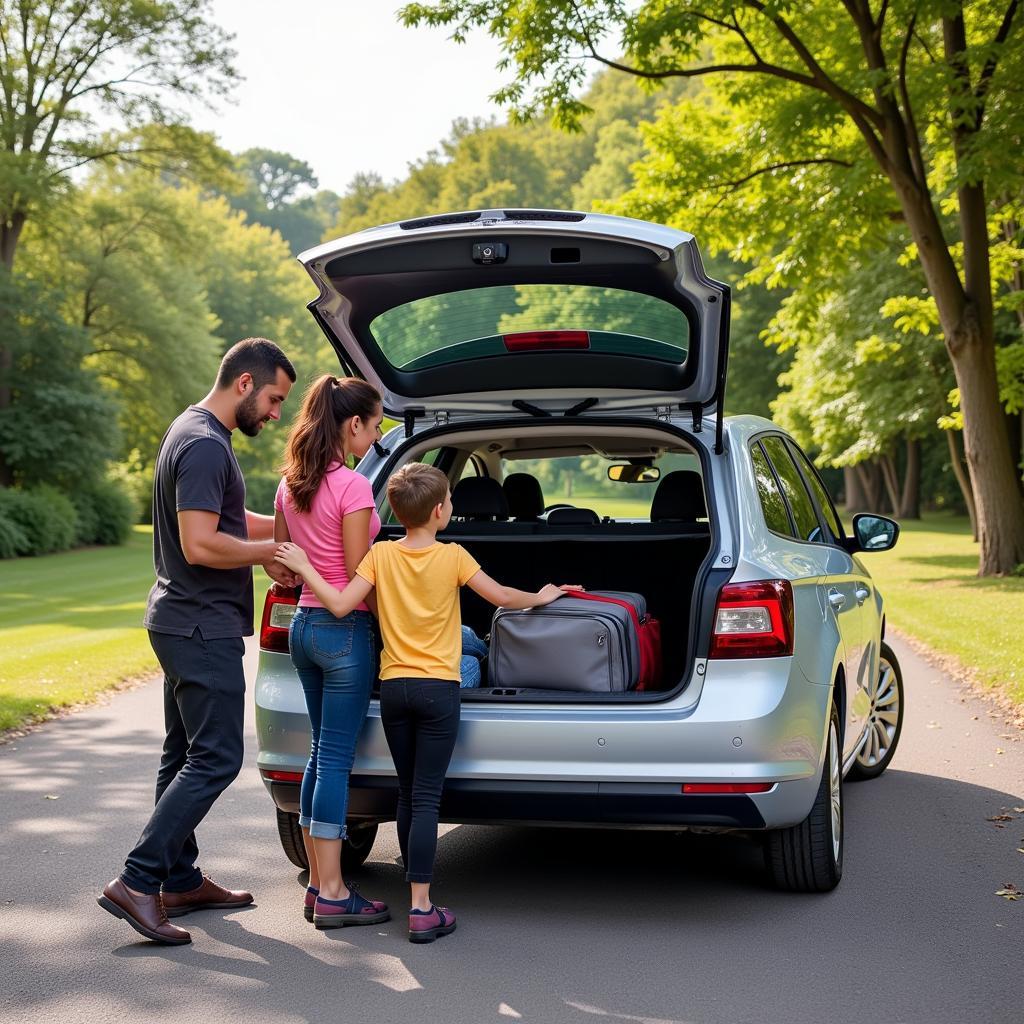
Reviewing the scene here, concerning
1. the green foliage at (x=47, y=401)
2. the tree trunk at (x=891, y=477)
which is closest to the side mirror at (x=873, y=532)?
the green foliage at (x=47, y=401)

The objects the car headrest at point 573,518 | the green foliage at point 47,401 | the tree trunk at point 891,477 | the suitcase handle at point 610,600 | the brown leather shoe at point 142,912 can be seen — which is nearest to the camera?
the brown leather shoe at point 142,912

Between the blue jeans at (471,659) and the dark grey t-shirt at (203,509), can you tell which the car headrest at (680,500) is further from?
the dark grey t-shirt at (203,509)

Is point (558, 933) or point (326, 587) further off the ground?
point (326, 587)

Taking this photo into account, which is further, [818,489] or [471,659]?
[818,489]

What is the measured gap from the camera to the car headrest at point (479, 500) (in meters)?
6.98

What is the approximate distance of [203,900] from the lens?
17.9 feet

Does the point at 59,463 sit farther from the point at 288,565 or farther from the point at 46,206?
the point at 288,565

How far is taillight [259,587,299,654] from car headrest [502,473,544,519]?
2.61m

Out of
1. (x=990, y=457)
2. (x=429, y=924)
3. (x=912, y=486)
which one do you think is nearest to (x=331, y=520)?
(x=429, y=924)

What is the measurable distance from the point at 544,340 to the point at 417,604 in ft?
5.16

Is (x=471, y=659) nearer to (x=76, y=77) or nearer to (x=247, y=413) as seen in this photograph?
(x=247, y=413)

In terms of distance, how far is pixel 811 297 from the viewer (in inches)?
906

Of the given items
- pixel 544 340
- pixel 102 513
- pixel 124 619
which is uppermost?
pixel 544 340

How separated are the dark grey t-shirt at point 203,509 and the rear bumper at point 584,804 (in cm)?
80
